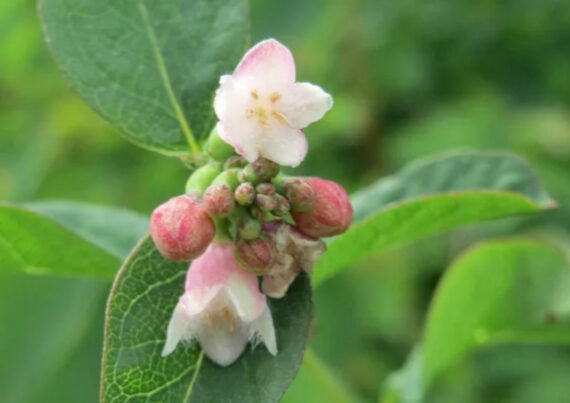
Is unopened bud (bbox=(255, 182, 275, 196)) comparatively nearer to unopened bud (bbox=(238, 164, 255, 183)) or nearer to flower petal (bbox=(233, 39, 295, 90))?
unopened bud (bbox=(238, 164, 255, 183))

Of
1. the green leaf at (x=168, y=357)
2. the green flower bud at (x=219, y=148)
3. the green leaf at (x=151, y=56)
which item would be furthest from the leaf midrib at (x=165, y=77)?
the green leaf at (x=168, y=357)


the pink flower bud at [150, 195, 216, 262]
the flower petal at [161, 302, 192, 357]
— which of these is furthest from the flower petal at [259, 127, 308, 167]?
the flower petal at [161, 302, 192, 357]

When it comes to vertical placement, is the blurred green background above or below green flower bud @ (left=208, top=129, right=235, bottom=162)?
below

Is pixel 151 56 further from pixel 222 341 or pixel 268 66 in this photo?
pixel 222 341

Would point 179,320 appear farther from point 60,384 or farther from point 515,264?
point 60,384

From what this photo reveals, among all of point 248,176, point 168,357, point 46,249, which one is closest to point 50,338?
point 46,249

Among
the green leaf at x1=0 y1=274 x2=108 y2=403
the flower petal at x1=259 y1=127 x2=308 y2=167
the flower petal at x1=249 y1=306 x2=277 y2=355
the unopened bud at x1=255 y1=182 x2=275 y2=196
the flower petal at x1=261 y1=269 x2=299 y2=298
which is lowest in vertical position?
the green leaf at x1=0 y1=274 x2=108 y2=403

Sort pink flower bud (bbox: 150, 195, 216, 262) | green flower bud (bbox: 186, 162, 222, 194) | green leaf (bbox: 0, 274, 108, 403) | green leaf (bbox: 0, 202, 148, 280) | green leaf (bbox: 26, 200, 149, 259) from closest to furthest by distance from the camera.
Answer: pink flower bud (bbox: 150, 195, 216, 262), green flower bud (bbox: 186, 162, 222, 194), green leaf (bbox: 0, 202, 148, 280), green leaf (bbox: 26, 200, 149, 259), green leaf (bbox: 0, 274, 108, 403)
